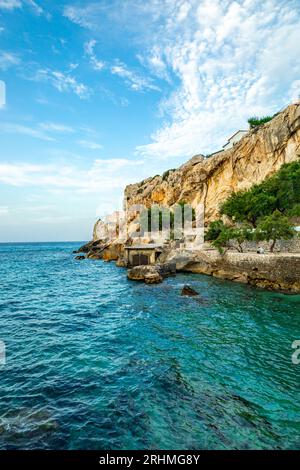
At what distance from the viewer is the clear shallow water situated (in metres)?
5.88

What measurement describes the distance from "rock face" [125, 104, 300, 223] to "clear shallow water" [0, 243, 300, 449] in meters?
31.6

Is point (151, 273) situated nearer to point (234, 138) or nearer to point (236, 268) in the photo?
point (236, 268)

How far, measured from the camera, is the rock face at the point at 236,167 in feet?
128

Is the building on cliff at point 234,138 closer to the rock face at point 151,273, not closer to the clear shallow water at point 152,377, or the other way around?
the rock face at point 151,273

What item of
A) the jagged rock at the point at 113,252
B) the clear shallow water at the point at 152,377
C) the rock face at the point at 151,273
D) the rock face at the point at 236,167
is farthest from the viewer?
the jagged rock at the point at 113,252

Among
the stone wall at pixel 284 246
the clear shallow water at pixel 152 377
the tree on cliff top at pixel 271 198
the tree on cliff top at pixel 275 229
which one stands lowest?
the clear shallow water at pixel 152 377

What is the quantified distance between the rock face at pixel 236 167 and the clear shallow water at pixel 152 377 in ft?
104

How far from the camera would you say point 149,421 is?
20.7 ft

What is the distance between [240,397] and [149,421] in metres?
2.73

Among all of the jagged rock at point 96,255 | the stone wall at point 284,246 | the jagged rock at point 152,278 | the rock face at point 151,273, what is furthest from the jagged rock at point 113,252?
the stone wall at point 284,246

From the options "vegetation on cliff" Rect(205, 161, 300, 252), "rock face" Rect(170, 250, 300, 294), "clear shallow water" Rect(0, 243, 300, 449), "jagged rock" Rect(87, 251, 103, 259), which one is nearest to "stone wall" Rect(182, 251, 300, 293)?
"rock face" Rect(170, 250, 300, 294)

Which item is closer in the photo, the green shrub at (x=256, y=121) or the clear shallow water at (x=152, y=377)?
the clear shallow water at (x=152, y=377)

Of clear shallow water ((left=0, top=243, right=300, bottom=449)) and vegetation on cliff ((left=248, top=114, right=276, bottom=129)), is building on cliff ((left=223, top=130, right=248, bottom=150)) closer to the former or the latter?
vegetation on cliff ((left=248, top=114, right=276, bottom=129))

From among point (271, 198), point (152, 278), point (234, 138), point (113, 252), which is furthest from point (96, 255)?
point (234, 138)
